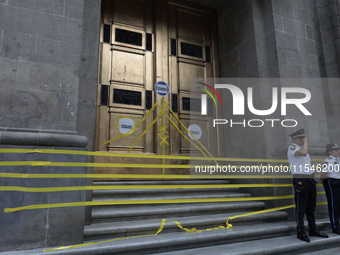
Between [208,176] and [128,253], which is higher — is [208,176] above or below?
above

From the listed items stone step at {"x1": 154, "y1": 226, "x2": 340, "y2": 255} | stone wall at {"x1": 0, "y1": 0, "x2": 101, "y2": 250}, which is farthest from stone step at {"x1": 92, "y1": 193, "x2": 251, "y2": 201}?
stone step at {"x1": 154, "y1": 226, "x2": 340, "y2": 255}

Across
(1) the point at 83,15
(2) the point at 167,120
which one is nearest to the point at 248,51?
(2) the point at 167,120

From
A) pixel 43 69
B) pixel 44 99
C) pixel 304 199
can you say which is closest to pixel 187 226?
pixel 304 199

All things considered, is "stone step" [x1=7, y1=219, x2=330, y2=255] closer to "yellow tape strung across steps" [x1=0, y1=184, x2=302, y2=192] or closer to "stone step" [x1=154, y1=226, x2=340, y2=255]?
"stone step" [x1=154, y1=226, x2=340, y2=255]

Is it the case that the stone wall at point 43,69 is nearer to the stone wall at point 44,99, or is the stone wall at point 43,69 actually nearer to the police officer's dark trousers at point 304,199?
the stone wall at point 44,99

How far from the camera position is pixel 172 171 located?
6098 millimetres

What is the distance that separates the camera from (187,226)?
423cm

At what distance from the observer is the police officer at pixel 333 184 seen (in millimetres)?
4535

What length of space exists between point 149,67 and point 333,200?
4.64 metres

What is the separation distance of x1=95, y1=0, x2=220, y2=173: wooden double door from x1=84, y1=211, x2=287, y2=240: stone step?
5.70 ft

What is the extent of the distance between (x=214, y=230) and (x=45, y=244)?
8.04 ft

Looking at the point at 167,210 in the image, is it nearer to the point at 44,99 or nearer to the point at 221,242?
the point at 221,242

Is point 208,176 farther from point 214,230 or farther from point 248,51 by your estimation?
point 248,51

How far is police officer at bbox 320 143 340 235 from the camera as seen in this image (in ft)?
14.9
